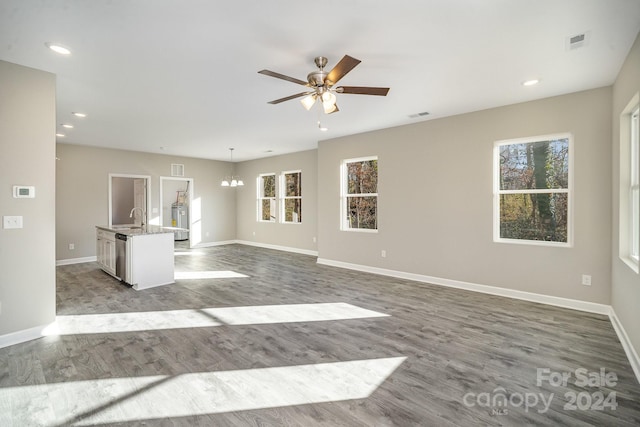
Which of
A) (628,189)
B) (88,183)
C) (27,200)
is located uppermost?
(88,183)

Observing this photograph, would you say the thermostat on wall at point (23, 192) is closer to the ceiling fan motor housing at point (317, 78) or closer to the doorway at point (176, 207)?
the ceiling fan motor housing at point (317, 78)

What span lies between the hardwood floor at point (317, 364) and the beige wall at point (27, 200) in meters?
0.36

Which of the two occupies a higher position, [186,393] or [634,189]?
[634,189]

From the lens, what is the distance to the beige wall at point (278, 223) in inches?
309

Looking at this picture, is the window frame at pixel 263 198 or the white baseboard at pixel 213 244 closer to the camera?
the window frame at pixel 263 198

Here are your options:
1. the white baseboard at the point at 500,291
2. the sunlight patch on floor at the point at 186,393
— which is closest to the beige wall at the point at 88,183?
the sunlight patch on floor at the point at 186,393

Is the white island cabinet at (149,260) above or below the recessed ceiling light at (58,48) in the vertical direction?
below

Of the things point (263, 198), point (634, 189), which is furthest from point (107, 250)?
point (634, 189)

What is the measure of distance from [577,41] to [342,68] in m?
2.06

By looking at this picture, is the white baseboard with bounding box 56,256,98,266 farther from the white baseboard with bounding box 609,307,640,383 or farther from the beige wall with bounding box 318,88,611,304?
the white baseboard with bounding box 609,307,640,383

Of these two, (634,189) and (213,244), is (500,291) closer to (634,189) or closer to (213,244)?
(634,189)

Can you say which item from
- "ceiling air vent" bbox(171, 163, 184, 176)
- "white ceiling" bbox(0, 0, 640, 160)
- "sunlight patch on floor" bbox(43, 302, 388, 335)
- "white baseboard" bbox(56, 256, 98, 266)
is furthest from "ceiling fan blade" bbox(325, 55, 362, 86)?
"white baseboard" bbox(56, 256, 98, 266)

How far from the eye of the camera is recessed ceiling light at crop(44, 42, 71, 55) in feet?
8.52

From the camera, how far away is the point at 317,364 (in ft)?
8.20
